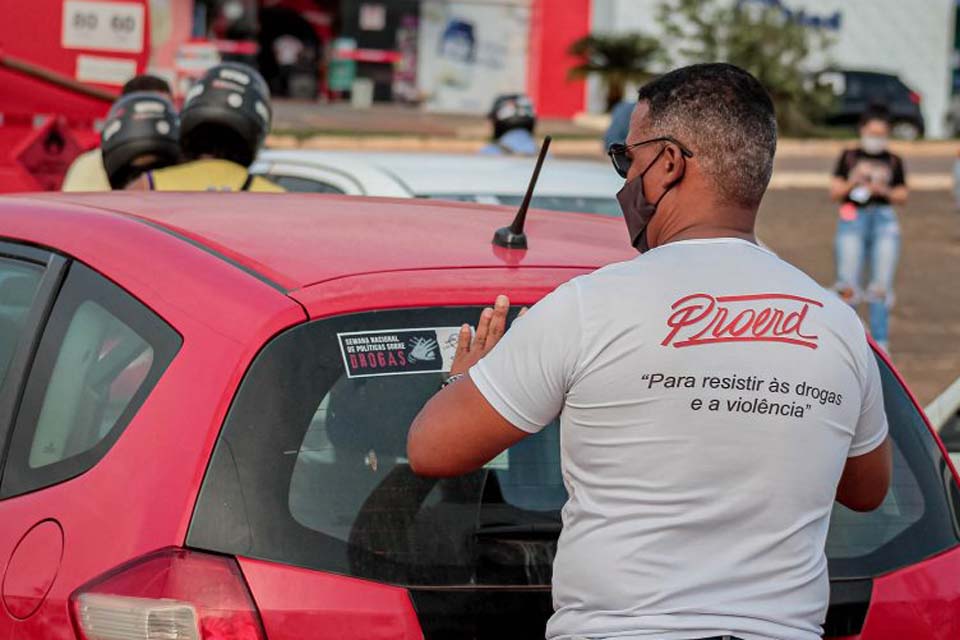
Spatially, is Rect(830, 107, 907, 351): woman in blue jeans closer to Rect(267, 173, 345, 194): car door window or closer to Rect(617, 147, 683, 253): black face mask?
Rect(267, 173, 345, 194): car door window

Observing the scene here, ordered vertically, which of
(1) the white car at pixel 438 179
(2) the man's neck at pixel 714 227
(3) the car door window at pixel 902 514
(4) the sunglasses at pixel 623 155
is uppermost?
(4) the sunglasses at pixel 623 155

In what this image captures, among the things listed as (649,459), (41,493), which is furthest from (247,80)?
(649,459)

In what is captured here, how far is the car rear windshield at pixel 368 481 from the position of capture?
252 cm

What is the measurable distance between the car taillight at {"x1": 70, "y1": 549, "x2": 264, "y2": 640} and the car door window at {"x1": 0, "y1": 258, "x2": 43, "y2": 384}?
0.76 metres

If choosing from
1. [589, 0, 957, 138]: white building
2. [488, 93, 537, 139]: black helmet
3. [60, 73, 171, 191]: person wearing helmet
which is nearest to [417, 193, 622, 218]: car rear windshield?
[60, 73, 171, 191]: person wearing helmet

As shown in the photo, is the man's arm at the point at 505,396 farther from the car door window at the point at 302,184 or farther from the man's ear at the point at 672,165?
the car door window at the point at 302,184

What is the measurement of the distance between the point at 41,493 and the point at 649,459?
1.02m

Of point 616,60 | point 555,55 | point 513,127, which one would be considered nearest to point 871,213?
point 513,127

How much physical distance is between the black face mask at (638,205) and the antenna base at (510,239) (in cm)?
41

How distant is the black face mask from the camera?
262cm

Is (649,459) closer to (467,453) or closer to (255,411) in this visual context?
(467,453)

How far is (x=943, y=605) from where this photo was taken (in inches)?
112

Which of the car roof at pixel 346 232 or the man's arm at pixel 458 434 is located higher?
the car roof at pixel 346 232

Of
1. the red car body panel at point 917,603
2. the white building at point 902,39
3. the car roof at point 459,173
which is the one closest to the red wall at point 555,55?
the white building at point 902,39
